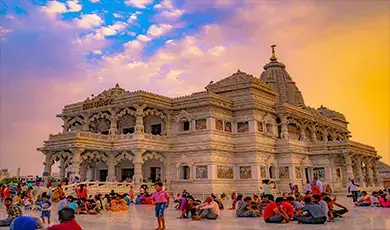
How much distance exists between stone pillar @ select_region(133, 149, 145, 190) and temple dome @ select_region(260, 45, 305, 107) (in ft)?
77.4

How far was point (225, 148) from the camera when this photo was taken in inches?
1357

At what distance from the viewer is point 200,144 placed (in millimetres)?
33750

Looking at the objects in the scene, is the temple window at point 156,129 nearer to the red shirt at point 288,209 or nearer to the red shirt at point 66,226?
the red shirt at point 288,209

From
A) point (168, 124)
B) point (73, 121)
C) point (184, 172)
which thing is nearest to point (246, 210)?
point (184, 172)

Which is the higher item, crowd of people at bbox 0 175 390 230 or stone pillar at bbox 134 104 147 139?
stone pillar at bbox 134 104 147 139

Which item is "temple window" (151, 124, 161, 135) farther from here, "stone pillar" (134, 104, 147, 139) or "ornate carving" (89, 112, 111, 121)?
"ornate carving" (89, 112, 111, 121)

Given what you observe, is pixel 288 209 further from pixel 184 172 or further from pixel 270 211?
pixel 184 172

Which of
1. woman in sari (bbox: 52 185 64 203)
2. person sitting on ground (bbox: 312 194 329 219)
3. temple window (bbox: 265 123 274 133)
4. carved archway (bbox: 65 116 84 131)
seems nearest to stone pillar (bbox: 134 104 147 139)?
carved archway (bbox: 65 116 84 131)

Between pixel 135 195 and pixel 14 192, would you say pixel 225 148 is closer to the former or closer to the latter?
pixel 135 195

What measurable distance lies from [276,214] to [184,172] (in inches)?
852

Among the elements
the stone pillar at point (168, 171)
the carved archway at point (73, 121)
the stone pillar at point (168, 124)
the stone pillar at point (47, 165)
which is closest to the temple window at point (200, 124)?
the stone pillar at point (168, 124)

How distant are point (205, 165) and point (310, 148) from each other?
42.8 feet

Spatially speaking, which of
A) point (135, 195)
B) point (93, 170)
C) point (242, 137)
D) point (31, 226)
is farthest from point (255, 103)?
point (31, 226)

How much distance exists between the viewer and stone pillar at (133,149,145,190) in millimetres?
31172
